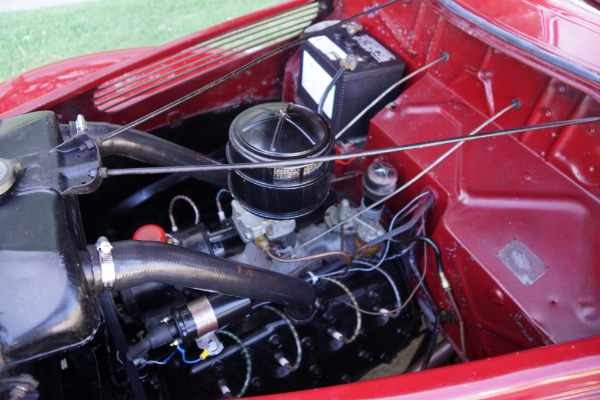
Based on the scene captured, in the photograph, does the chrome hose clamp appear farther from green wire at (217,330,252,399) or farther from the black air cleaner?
green wire at (217,330,252,399)

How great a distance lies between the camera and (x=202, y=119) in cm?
189

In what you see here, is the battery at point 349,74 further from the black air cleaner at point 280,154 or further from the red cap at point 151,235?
the red cap at point 151,235

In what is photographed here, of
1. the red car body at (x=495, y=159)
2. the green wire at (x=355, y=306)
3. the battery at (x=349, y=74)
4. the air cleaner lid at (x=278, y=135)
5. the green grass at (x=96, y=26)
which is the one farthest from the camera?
the green grass at (x=96, y=26)

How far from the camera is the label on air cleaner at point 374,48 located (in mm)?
1623

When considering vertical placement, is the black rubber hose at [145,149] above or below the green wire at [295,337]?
above

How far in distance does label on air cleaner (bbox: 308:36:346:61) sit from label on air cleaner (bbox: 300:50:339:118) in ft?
0.16

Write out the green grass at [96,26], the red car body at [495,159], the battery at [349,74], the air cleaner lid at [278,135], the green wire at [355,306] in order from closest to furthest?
1. the red car body at [495,159]
2. the air cleaner lid at [278,135]
3. the green wire at [355,306]
4. the battery at [349,74]
5. the green grass at [96,26]

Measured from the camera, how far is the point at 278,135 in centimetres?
109

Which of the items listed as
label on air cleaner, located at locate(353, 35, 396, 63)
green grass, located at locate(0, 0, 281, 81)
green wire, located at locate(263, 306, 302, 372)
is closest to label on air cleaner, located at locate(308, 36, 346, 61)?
label on air cleaner, located at locate(353, 35, 396, 63)

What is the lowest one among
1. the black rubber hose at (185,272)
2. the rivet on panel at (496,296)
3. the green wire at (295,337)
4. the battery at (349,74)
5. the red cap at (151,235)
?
the green wire at (295,337)

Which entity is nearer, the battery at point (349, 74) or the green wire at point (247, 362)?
the green wire at point (247, 362)

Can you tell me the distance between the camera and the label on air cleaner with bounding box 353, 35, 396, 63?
1.62m

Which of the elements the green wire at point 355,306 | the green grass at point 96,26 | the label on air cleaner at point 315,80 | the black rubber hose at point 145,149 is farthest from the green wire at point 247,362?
the green grass at point 96,26

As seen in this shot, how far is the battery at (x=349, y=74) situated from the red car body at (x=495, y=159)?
83 millimetres
